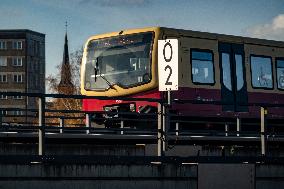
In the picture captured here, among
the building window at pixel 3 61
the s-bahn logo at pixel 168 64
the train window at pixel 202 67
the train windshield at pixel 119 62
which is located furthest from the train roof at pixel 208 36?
the building window at pixel 3 61

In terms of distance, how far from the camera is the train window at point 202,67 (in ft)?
74.6

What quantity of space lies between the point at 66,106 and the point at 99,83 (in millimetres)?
50231

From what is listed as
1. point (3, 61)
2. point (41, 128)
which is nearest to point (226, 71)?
point (41, 128)

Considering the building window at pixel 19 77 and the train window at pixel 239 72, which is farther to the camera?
the building window at pixel 19 77

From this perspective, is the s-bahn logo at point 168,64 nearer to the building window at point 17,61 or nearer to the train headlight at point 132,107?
the train headlight at point 132,107

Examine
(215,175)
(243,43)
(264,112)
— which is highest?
(243,43)

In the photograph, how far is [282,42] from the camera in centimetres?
2652

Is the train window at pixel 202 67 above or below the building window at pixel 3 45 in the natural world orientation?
below

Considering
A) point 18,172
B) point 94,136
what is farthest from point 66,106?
point 18,172

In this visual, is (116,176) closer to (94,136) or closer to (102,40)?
(94,136)

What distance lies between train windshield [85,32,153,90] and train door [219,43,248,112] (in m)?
2.65

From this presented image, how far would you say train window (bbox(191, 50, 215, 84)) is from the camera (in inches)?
896

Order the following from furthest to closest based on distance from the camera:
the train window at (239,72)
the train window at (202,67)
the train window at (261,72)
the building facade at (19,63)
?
1. the building facade at (19,63)
2. the train window at (261,72)
3. the train window at (239,72)
4. the train window at (202,67)

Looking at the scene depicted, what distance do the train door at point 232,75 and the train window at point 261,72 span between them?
51 cm
